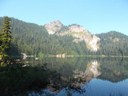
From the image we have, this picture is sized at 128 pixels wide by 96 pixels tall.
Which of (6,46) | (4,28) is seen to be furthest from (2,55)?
(4,28)

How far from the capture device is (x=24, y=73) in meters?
40.8

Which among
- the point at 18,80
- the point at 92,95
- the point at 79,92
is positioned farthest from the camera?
the point at 18,80

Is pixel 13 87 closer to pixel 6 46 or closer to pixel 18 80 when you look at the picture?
pixel 18 80

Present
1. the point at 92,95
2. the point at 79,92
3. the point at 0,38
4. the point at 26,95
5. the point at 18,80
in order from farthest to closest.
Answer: the point at 0,38 → the point at 18,80 → the point at 79,92 → the point at 92,95 → the point at 26,95

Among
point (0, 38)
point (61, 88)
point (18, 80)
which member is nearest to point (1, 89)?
point (18, 80)

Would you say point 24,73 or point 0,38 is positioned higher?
point 0,38

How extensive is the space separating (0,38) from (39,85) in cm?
3095

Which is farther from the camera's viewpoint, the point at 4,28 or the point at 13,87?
the point at 4,28

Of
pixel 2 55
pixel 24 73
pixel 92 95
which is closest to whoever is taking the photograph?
pixel 92 95

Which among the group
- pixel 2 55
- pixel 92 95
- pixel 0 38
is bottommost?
pixel 92 95

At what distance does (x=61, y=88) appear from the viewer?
3566 cm

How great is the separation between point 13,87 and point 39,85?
21.7ft

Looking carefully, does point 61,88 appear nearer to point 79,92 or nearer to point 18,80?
point 79,92

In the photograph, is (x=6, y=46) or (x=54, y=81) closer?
(x=54, y=81)
